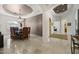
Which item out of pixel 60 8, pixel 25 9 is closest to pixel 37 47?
pixel 25 9

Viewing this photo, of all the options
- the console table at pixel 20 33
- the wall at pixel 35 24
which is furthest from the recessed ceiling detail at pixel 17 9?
the console table at pixel 20 33

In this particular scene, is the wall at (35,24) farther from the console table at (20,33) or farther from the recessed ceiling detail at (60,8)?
the recessed ceiling detail at (60,8)

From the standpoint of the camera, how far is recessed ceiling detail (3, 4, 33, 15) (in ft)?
6.72

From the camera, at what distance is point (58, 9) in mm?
2096

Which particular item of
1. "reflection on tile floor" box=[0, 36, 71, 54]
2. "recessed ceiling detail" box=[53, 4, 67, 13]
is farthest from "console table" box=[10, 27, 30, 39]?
"recessed ceiling detail" box=[53, 4, 67, 13]

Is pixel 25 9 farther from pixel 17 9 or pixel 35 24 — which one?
pixel 35 24

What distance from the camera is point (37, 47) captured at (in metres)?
2.08

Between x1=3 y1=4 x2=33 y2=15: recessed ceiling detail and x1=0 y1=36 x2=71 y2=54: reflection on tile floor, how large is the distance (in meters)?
0.51

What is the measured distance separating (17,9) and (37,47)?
81 centimetres

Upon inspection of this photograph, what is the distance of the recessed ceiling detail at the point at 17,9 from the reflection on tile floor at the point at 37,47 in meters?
0.51

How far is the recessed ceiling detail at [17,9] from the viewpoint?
2047mm
